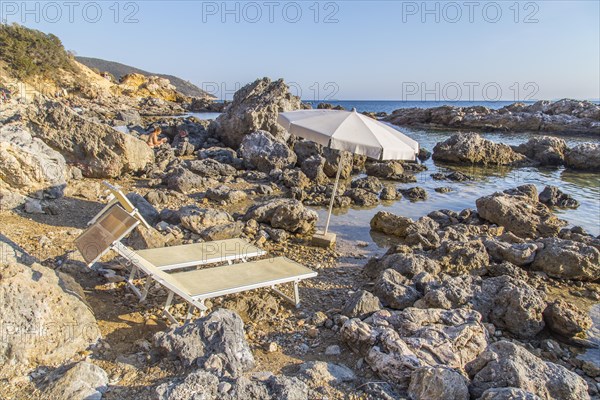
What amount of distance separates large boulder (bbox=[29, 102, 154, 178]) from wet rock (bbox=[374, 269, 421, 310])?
8794 millimetres

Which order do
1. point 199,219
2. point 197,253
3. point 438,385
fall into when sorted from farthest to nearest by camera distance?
point 199,219, point 197,253, point 438,385

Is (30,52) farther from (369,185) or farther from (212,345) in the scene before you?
(212,345)

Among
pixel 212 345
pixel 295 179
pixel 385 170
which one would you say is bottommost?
pixel 212 345

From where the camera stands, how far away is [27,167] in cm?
815

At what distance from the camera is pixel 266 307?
5520mm

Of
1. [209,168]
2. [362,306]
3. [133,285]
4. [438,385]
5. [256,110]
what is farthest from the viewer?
[256,110]

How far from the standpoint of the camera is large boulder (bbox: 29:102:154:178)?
11.6 metres

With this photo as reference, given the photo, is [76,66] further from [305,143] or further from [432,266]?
[432,266]

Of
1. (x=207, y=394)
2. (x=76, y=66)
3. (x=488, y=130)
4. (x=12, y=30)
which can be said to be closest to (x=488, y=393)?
(x=207, y=394)

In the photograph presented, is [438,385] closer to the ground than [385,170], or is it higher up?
closer to the ground

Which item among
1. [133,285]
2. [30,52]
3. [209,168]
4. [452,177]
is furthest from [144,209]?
[30,52]

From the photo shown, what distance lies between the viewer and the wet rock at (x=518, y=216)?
1059 centimetres

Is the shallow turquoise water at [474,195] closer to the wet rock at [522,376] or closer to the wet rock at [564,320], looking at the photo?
the wet rock at [564,320]

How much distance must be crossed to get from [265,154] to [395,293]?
452 inches
